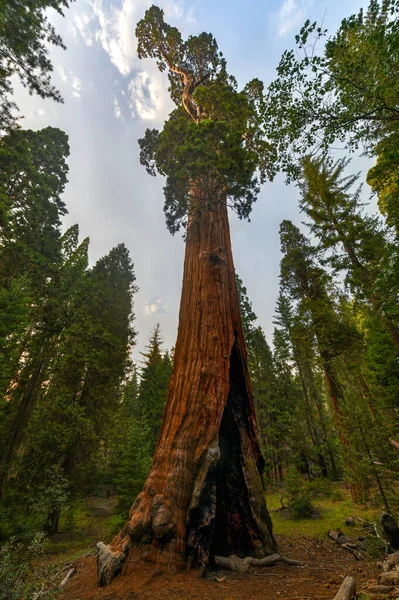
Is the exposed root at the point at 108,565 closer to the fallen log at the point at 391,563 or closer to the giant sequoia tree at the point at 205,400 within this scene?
the giant sequoia tree at the point at 205,400

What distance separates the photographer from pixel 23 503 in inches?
380

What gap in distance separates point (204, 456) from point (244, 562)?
1723mm

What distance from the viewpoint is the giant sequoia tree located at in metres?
3.66

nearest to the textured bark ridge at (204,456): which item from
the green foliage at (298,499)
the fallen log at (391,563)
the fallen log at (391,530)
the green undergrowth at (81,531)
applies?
the fallen log at (391,563)

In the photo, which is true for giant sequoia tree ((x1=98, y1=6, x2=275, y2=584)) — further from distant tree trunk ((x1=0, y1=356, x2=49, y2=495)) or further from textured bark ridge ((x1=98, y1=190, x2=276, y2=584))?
distant tree trunk ((x1=0, y1=356, x2=49, y2=495))

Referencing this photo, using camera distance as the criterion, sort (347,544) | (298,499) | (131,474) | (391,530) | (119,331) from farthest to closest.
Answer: (119,331)
(298,499)
(131,474)
(347,544)
(391,530)

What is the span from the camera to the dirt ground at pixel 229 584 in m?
2.95

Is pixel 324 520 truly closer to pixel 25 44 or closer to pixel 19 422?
pixel 19 422

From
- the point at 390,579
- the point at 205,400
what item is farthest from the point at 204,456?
the point at 390,579

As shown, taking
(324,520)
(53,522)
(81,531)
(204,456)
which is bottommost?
(81,531)

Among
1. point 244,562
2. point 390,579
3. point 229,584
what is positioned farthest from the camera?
point 244,562

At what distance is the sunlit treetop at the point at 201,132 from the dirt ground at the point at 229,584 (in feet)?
23.5

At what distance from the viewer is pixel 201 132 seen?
6.66 m

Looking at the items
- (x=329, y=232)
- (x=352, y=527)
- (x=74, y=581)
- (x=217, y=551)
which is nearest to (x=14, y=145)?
(x=74, y=581)
